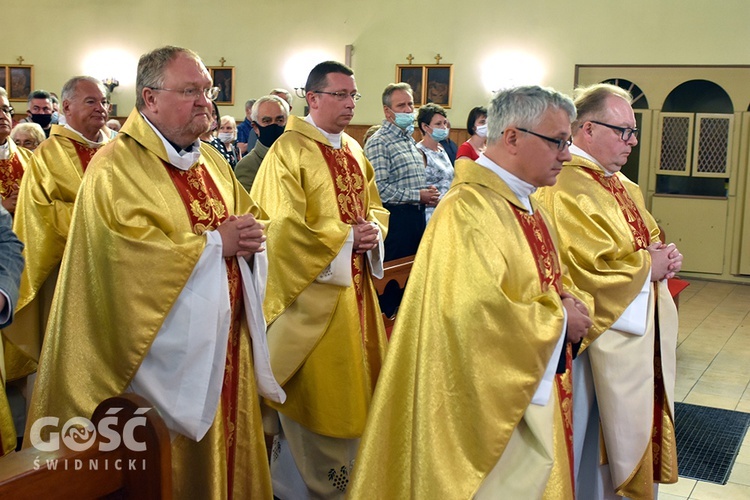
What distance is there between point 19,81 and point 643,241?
42.7 ft

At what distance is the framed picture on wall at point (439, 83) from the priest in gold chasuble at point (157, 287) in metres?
9.32

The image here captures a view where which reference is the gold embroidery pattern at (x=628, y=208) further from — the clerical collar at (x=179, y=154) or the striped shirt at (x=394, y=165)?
the striped shirt at (x=394, y=165)

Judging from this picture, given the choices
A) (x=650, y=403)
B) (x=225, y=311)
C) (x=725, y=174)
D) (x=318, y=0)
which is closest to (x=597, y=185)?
(x=650, y=403)

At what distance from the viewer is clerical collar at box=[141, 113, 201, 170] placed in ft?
10.2

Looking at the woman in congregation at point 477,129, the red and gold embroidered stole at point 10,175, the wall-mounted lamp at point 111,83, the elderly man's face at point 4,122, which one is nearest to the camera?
the elderly man's face at point 4,122

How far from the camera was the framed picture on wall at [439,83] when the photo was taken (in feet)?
39.9

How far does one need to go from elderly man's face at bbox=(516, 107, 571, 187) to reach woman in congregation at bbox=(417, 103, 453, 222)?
13.0ft

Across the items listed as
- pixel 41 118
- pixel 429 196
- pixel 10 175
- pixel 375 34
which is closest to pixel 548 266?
pixel 429 196

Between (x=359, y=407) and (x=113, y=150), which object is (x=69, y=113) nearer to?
(x=113, y=150)

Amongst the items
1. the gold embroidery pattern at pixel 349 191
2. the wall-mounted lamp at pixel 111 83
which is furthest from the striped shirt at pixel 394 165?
the wall-mounted lamp at pixel 111 83

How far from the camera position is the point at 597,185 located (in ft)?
12.0

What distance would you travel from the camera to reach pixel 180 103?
308 cm

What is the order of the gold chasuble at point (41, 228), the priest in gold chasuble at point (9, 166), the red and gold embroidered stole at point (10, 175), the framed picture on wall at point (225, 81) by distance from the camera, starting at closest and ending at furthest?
the gold chasuble at point (41, 228), the priest in gold chasuble at point (9, 166), the red and gold embroidered stole at point (10, 175), the framed picture on wall at point (225, 81)

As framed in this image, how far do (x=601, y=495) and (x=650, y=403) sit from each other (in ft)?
1.58
